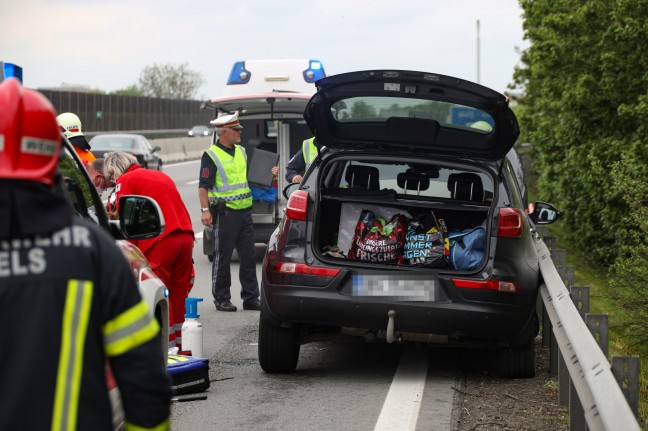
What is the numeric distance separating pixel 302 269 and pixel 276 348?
0.60m

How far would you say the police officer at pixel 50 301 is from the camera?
109 inches

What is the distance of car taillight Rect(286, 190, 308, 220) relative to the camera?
8.01 metres

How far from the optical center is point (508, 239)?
7.82 meters

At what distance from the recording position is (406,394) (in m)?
7.63

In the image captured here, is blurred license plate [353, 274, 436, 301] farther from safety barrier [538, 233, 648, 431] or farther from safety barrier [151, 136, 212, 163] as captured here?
safety barrier [151, 136, 212, 163]

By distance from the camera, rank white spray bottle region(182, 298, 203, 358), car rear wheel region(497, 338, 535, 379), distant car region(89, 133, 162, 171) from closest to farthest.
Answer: car rear wheel region(497, 338, 535, 379), white spray bottle region(182, 298, 203, 358), distant car region(89, 133, 162, 171)

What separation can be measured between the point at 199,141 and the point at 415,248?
51606mm

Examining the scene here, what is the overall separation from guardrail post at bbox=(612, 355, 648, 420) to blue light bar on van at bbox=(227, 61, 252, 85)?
428 inches

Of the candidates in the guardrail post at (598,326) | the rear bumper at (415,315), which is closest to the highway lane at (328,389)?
the rear bumper at (415,315)

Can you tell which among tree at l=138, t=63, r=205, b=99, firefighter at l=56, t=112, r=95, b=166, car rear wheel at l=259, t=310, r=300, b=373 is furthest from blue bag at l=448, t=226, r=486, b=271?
tree at l=138, t=63, r=205, b=99

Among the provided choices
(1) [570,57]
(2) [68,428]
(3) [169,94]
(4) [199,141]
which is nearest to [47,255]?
(2) [68,428]

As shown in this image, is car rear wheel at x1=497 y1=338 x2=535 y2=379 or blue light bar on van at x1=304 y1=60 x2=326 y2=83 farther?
blue light bar on van at x1=304 y1=60 x2=326 y2=83

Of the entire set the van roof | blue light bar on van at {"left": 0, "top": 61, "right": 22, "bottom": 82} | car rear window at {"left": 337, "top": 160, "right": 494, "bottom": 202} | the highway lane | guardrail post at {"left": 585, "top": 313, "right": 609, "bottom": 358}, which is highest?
the van roof

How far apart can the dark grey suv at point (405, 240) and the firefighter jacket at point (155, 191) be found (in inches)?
28.4
